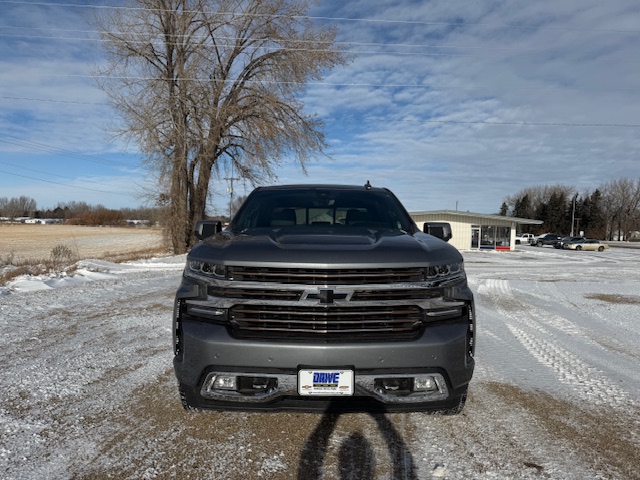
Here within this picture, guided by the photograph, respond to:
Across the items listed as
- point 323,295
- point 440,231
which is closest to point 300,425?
point 323,295

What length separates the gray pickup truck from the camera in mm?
2400

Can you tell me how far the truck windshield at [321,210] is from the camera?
394 centimetres

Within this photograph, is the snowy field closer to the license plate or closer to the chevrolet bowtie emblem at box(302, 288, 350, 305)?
the license plate

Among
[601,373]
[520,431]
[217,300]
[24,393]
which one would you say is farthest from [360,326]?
[601,373]

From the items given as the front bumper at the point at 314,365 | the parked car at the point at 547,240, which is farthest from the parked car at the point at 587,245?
the front bumper at the point at 314,365

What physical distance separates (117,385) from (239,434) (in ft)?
4.88

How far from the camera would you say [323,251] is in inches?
100

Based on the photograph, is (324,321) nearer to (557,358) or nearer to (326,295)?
(326,295)

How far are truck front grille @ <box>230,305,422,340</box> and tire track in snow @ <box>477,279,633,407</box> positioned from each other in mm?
2167

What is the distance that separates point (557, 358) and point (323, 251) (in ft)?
12.0

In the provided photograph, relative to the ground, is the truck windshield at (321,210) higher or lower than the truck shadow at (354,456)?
higher

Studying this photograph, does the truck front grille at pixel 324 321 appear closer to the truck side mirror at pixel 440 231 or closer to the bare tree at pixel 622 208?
the truck side mirror at pixel 440 231

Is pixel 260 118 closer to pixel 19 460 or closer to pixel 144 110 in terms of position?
pixel 144 110

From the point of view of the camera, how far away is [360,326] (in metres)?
2.52
